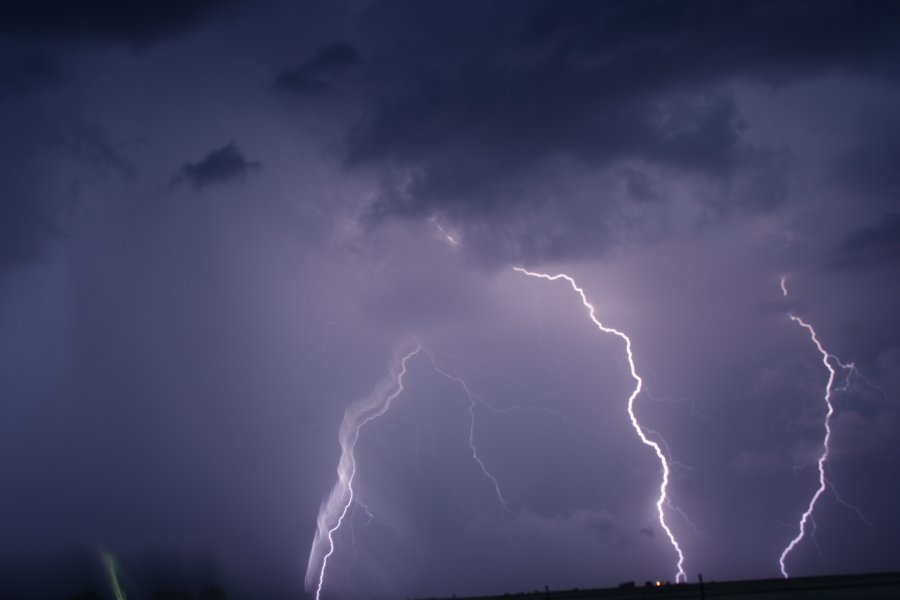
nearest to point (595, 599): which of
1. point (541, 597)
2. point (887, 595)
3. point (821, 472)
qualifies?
point (541, 597)

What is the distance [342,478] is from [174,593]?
2372cm

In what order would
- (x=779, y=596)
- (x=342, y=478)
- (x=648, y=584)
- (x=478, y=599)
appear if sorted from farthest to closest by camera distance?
(x=478, y=599) → (x=648, y=584) → (x=342, y=478) → (x=779, y=596)

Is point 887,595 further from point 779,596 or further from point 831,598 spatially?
point 779,596

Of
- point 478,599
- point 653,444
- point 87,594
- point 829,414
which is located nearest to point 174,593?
point 87,594

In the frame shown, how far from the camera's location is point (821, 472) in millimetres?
38188

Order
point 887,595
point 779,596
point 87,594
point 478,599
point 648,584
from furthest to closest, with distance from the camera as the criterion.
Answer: point 87,594 → point 478,599 → point 648,584 → point 779,596 → point 887,595

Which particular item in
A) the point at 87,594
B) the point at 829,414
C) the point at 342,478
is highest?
the point at 829,414

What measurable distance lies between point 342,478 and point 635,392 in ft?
50.1

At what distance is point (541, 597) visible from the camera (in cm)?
4312

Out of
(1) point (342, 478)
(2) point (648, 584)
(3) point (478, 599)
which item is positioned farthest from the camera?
(3) point (478, 599)

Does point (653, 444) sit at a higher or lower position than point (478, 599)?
higher

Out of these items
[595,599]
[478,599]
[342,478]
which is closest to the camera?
[595,599]

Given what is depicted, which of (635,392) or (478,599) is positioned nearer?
(635,392)

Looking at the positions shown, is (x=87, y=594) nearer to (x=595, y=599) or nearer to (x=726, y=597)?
(x=595, y=599)
